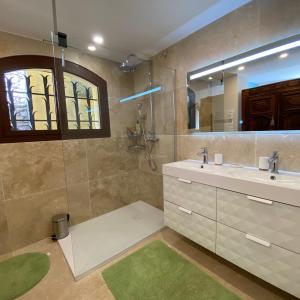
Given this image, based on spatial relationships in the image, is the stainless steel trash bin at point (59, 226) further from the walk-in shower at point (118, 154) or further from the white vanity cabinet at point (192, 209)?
the white vanity cabinet at point (192, 209)

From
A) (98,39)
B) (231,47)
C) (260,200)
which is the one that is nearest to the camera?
(260,200)

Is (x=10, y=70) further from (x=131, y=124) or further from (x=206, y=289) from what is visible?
(x=206, y=289)

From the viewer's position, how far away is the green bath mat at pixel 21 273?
4.44ft

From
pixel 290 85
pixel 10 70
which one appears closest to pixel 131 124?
pixel 10 70

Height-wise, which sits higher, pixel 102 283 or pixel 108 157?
pixel 108 157

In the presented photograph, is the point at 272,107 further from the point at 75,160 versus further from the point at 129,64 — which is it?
the point at 75,160

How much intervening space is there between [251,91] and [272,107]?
23 cm

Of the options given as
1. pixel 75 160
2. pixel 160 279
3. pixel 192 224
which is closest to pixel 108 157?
pixel 75 160

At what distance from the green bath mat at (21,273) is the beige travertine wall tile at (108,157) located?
1.00 metres

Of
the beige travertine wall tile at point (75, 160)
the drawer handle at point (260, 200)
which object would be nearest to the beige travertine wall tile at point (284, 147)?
the drawer handle at point (260, 200)

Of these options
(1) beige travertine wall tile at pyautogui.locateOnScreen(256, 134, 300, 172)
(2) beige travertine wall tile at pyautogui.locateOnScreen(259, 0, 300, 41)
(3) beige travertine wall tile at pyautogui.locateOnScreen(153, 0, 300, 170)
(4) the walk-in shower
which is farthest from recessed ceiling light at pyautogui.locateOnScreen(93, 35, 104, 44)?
(1) beige travertine wall tile at pyautogui.locateOnScreen(256, 134, 300, 172)

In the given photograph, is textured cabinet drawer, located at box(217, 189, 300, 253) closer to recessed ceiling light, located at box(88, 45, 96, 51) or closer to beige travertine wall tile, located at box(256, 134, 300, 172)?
beige travertine wall tile, located at box(256, 134, 300, 172)

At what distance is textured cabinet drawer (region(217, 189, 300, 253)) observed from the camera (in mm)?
1014

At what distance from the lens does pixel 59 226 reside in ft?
6.47
